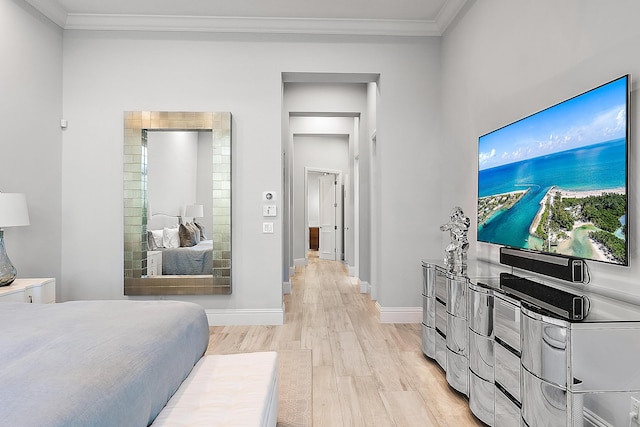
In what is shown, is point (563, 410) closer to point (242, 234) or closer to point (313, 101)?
point (242, 234)

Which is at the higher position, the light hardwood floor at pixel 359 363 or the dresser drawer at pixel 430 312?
the dresser drawer at pixel 430 312

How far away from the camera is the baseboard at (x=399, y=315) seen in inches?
158

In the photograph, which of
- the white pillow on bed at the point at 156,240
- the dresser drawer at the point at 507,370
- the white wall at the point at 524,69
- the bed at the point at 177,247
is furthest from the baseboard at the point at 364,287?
the dresser drawer at the point at 507,370

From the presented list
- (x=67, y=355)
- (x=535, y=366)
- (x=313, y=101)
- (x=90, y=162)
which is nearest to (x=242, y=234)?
(x=90, y=162)

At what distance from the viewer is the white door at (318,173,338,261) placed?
9.38 m

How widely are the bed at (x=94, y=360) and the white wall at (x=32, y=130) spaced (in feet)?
5.65

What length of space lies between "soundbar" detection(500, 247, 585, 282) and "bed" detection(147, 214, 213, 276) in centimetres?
267

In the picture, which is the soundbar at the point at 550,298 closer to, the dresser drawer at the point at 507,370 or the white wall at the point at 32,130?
the dresser drawer at the point at 507,370

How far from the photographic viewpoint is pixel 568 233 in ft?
6.24

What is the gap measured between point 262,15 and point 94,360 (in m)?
3.46

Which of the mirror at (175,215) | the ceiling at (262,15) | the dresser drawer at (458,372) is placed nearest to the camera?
the dresser drawer at (458,372)

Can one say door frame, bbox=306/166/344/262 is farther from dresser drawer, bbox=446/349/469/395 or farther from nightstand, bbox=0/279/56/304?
dresser drawer, bbox=446/349/469/395

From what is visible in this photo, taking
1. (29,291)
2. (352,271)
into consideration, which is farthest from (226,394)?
(352,271)

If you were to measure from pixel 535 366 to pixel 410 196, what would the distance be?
8.72ft
